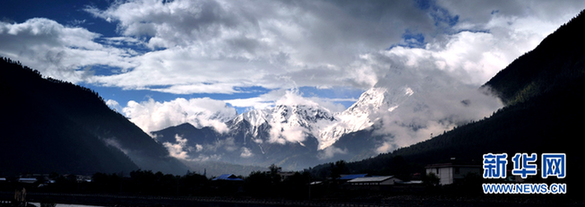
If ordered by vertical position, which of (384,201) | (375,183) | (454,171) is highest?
(454,171)

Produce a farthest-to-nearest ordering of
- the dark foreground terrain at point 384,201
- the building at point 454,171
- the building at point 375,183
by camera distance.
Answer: the building at point 375,183
the building at point 454,171
the dark foreground terrain at point 384,201

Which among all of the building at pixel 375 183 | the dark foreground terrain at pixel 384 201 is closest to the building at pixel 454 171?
Result: the building at pixel 375 183

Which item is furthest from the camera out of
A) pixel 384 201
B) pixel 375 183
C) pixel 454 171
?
pixel 375 183

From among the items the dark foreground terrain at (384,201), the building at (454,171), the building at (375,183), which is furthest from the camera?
the building at (375,183)

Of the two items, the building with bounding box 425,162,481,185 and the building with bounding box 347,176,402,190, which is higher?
the building with bounding box 425,162,481,185

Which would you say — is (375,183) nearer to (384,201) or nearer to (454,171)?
(454,171)

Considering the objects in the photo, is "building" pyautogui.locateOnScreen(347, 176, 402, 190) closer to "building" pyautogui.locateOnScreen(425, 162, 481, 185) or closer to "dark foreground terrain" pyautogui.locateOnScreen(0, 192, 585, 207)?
"dark foreground terrain" pyautogui.locateOnScreen(0, 192, 585, 207)

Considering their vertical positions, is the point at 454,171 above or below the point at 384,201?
above

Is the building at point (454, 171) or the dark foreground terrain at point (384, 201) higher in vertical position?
the building at point (454, 171)

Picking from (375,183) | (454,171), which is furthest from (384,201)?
(375,183)

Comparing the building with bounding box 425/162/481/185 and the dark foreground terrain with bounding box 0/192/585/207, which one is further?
the building with bounding box 425/162/481/185

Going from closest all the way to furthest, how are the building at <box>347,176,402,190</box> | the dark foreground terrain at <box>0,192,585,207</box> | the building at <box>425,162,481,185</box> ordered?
the dark foreground terrain at <box>0,192,585,207</box>
the building at <box>425,162,481,185</box>
the building at <box>347,176,402,190</box>

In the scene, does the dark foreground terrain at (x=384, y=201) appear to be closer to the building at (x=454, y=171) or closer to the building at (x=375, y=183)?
the building at (x=375, y=183)

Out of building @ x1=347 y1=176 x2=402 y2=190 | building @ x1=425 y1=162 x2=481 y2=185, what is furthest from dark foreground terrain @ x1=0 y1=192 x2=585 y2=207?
building @ x1=425 y1=162 x2=481 y2=185
